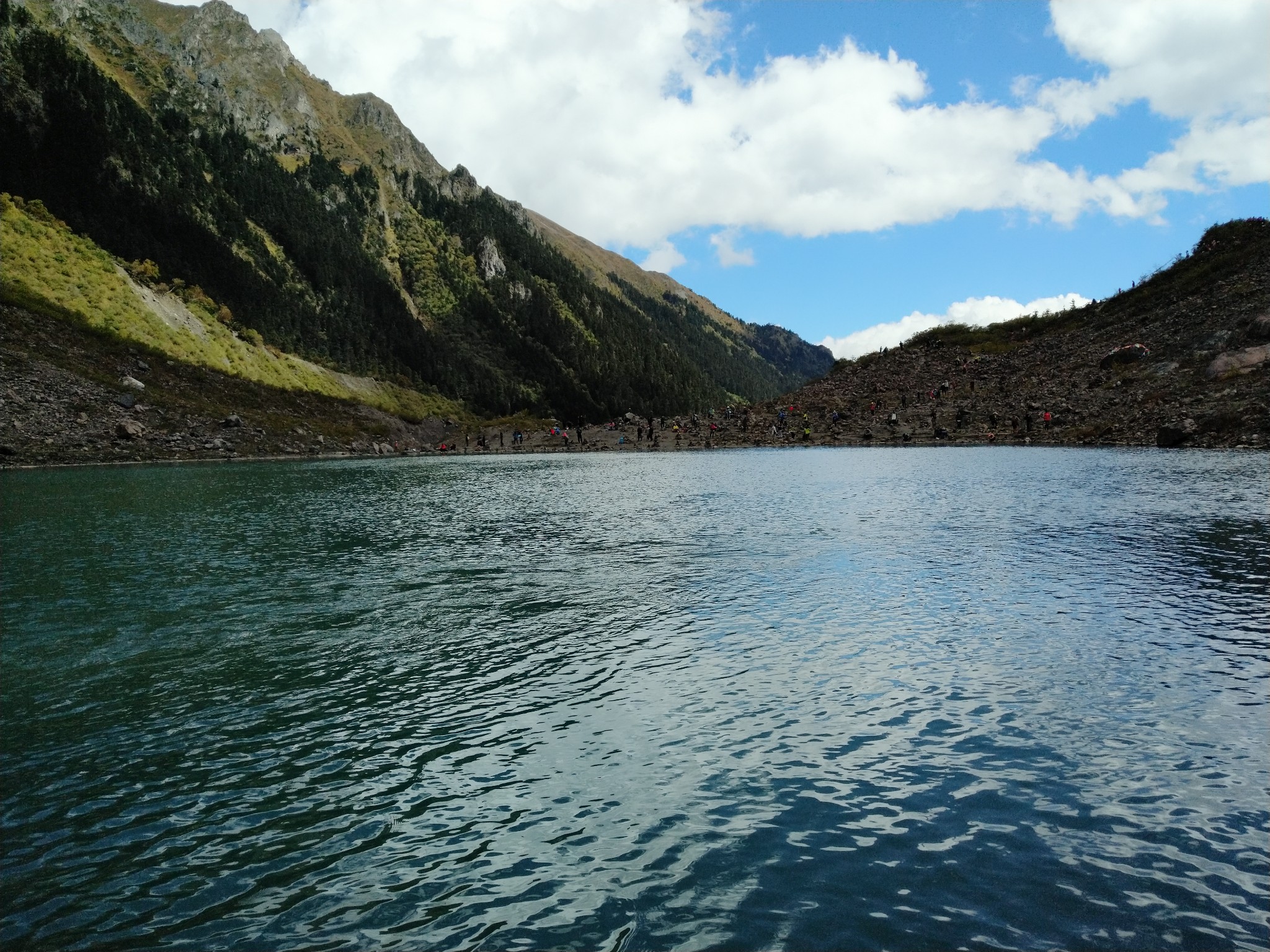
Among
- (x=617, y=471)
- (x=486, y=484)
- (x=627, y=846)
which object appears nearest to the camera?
(x=627, y=846)

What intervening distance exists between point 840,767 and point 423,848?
670 cm

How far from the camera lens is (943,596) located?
23.7 meters

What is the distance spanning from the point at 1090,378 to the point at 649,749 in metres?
105

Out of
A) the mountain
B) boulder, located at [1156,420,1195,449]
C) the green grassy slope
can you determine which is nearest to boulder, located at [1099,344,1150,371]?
the mountain

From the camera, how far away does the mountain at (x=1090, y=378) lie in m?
79.1

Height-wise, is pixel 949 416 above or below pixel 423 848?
above

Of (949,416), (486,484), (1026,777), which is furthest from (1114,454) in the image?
(1026,777)

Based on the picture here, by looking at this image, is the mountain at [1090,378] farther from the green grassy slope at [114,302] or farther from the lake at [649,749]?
the green grassy slope at [114,302]

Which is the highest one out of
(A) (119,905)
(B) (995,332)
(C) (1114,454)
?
(B) (995,332)

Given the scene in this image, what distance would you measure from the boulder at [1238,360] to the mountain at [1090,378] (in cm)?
15

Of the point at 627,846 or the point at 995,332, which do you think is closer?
the point at 627,846

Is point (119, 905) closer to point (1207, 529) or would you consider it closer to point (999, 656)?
point (999, 656)

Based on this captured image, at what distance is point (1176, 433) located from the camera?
2982 inches

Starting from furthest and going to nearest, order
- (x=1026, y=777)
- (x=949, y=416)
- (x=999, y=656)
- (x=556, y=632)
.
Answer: (x=949, y=416) < (x=556, y=632) < (x=999, y=656) < (x=1026, y=777)
